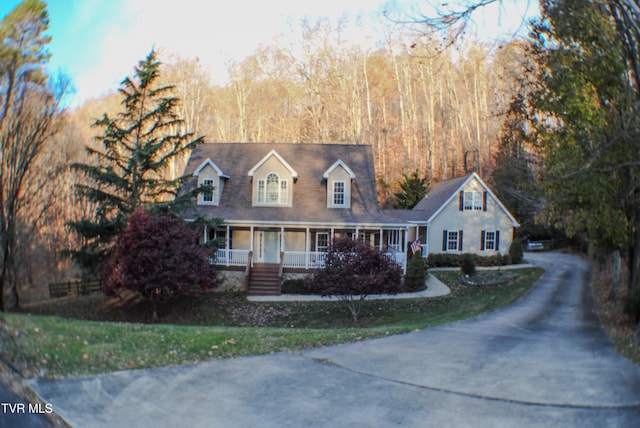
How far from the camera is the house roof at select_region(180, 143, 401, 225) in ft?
82.7

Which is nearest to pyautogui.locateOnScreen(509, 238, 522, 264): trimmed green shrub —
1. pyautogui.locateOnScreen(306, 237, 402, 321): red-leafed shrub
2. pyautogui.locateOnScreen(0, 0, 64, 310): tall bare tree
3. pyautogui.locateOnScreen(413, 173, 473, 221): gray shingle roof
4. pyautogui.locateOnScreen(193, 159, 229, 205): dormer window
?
pyautogui.locateOnScreen(413, 173, 473, 221): gray shingle roof

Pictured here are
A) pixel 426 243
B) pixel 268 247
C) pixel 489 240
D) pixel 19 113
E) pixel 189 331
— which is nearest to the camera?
pixel 189 331

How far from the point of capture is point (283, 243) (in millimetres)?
25406

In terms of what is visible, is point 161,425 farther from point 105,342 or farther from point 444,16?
point 444,16

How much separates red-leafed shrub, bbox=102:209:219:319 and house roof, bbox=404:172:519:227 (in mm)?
16028

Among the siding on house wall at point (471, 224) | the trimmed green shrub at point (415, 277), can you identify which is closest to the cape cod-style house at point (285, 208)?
the trimmed green shrub at point (415, 277)

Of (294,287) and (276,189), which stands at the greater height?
(276,189)

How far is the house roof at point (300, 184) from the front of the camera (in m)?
25.2

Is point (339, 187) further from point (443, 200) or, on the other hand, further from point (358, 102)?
point (358, 102)

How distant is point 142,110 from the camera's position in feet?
77.3

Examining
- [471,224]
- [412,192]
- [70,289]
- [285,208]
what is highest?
[412,192]

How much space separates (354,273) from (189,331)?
9.05 meters

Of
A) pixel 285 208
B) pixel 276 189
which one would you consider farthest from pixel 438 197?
pixel 276 189

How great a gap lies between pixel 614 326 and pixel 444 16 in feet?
31.3
